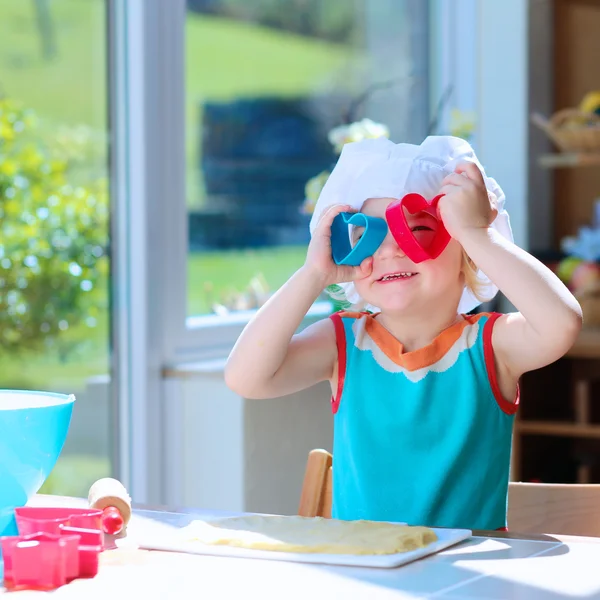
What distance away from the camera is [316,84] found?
3.00 meters

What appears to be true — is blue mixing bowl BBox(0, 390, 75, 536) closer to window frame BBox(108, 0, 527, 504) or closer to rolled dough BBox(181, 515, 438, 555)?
rolled dough BBox(181, 515, 438, 555)

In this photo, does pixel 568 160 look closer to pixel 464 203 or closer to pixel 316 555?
pixel 464 203

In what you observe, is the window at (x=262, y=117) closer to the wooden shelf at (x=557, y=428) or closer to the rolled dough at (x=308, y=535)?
the wooden shelf at (x=557, y=428)

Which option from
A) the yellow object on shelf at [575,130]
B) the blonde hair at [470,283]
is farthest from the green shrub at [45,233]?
the yellow object on shelf at [575,130]

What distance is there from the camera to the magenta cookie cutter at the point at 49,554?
0.79 meters

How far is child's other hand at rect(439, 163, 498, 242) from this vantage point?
116 cm

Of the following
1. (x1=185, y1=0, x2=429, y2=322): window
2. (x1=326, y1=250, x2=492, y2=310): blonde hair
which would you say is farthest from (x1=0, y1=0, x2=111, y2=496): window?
(x1=326, y1=250, x2=492, y2=310): blonde hair

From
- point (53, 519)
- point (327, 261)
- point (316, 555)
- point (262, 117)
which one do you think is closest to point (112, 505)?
point (53, 519)

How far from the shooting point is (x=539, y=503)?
123 centimetres

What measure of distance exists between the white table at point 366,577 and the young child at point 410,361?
1.19 feet

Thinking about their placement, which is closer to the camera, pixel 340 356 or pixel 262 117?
pixel 340 356

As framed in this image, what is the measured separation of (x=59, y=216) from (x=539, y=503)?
1286 millimetres

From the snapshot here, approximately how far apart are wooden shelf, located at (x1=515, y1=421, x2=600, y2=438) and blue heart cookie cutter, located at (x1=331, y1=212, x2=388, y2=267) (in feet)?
6.11

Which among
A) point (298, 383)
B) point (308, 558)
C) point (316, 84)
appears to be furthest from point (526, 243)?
point (308, 558)
